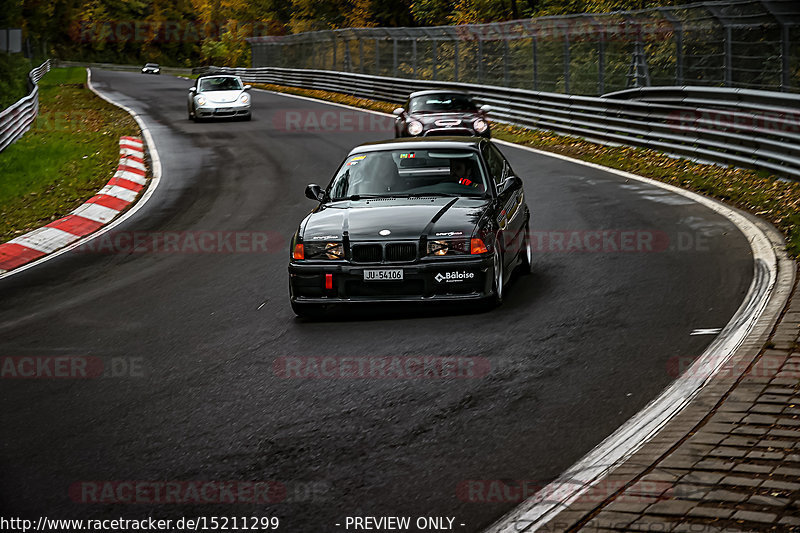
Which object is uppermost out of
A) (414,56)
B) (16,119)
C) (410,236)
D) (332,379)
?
(414,56)

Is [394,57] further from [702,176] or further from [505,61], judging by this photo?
[702,176]

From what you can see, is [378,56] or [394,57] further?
[378,56]

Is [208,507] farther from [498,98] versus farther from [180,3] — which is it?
[180,3]

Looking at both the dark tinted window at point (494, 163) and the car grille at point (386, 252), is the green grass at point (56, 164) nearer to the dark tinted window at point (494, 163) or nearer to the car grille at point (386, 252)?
the dark tinted window at point (494, 163)

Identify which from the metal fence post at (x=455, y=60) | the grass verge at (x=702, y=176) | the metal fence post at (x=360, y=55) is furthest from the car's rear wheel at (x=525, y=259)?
the metal fence post at (x=360, y=55)

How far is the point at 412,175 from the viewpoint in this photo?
1002 centimetres

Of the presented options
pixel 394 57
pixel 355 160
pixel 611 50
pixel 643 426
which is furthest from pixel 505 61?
pixel 643 426

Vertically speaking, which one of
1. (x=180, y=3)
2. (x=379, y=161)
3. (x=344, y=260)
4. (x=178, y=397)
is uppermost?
(x=180, y=3)

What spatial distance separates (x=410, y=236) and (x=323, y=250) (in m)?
0.77

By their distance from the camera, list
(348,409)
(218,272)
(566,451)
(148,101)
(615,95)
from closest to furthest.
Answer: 1. (566,451)
2. (348,409)
3. (218,272)
4. (615,95)
5. (148,101)

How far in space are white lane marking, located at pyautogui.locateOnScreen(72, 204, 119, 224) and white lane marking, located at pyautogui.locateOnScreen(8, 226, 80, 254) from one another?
1.03 metres

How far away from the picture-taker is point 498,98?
28891 millimetres

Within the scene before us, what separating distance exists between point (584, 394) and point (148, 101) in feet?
128

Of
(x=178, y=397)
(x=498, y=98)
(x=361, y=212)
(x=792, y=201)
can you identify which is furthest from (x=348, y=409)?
(x=498, y=98)
